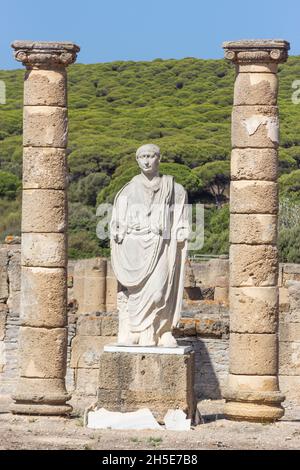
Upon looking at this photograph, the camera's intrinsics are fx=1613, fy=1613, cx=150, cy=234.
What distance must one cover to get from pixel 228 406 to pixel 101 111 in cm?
4658

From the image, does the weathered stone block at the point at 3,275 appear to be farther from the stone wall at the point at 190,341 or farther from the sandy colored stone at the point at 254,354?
the sandy colored stone at the point at 254,354

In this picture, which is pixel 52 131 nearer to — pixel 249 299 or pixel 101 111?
pixel 249 299

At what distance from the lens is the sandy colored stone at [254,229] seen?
1925 centimetres

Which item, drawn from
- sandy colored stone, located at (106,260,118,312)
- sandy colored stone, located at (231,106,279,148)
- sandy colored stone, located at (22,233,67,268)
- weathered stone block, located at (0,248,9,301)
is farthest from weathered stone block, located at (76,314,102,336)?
sandy colored stone, located at (106,260,118,312)

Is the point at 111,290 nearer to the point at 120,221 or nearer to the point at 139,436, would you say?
the point at 120,221

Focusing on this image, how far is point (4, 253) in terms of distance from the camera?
92.7ft

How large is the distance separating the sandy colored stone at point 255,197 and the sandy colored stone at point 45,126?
7.18 feet

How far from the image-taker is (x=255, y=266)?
63.0 feet

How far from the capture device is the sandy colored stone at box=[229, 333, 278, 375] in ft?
62.7

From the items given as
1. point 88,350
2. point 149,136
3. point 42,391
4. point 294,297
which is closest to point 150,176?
point 42,391

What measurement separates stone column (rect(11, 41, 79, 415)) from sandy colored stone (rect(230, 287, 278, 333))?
6.83 ft

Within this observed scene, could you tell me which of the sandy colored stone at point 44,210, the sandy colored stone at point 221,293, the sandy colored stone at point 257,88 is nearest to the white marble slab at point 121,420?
the sandy colored stone at point 44,210

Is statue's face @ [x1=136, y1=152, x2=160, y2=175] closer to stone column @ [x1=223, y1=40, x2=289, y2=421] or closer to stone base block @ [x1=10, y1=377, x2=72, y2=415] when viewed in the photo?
stone column @ [x1=223, y1=40, x2=289, y2=421]
